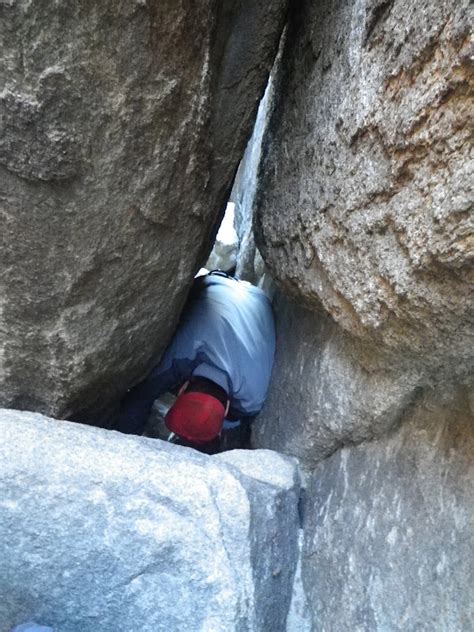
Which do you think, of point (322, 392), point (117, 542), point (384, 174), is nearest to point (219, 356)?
point (322, 392)

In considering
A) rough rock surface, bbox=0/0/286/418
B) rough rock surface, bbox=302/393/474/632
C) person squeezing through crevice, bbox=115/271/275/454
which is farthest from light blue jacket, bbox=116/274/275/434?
rough rock surface, bbox=302/393/474/632

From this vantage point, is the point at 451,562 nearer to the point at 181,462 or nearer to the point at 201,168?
the point at 181,462

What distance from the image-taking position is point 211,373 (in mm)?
1226

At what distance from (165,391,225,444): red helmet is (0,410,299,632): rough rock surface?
316 millimetres

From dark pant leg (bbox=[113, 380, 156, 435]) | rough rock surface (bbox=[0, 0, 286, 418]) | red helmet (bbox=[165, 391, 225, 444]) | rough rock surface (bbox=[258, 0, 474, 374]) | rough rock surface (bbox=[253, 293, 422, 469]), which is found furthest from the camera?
dark pant leg (bbox=[113, 380, 156, 435])

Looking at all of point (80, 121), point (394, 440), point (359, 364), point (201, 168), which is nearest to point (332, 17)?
point (201, 168)

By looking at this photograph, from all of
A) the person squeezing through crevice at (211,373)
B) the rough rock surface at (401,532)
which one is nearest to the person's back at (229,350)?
the person squeezing through crevice at (211,373)

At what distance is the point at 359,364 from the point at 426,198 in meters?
0.35

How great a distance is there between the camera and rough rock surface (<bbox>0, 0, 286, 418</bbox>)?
2.36ft

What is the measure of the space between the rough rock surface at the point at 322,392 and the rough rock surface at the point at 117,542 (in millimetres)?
221

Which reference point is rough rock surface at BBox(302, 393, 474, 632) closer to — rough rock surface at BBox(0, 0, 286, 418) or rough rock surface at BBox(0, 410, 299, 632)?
rough rock surface at BBox(0, 410, 299, 632)

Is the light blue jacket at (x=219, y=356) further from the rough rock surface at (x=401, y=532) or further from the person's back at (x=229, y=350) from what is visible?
the rough rock surface at (x=401, y=532)

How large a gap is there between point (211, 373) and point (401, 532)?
1.75ft

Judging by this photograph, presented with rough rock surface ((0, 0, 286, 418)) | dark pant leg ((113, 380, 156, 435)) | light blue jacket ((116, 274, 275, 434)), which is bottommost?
dark pant leg ((113, 380, 156, 435))
